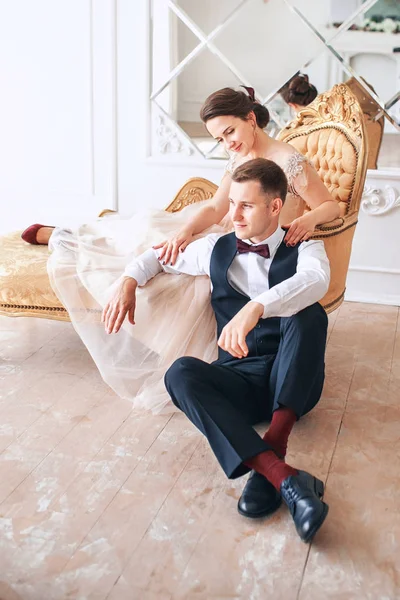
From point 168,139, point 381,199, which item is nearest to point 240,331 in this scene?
point 381,199

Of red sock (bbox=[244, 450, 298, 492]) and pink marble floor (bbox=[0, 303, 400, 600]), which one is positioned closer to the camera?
pink marble floor (bbox=[0, 303, 400, 600])

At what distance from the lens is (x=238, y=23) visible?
4098 millimetres

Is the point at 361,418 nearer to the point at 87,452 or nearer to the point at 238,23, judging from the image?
the point at 87,452

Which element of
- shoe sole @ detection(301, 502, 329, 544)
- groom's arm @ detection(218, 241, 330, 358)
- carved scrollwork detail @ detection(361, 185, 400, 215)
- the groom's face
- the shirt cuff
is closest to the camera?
shoe sole @ detection(301, 502, 329, 544)

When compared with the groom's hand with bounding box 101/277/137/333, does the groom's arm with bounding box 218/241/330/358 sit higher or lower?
higher

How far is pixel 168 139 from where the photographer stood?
171 inches

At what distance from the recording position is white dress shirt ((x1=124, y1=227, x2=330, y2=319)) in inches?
89.1

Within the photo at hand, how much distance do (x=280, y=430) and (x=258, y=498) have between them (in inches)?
9.0

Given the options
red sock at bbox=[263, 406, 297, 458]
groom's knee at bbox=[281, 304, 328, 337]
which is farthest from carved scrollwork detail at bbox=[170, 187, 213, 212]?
red sock at bbox=[263, 406, 297, 458]

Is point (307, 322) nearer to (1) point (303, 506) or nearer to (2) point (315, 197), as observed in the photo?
(1) point (303, 506)

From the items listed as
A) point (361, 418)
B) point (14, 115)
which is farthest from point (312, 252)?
point (14, 115)

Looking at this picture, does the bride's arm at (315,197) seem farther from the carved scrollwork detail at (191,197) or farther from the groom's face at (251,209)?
the carved scrollwork detail at (191,197)

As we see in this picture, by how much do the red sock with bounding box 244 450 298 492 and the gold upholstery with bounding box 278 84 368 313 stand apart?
105 cm

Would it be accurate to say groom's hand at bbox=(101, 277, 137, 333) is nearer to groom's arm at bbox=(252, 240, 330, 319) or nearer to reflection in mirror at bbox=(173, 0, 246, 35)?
groom's arm at bbox=(252, 240, 330, 319)
